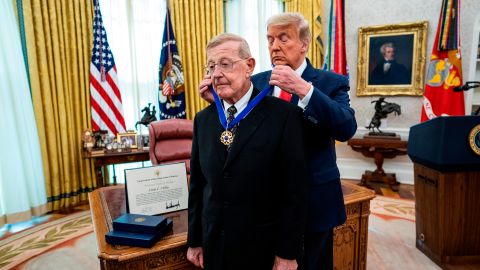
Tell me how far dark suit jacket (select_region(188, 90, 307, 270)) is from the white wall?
4659mm

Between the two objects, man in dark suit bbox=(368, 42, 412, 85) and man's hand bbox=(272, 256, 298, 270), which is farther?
man in dark suit bbox=(368, 42, 412, 85)

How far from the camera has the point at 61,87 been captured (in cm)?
397

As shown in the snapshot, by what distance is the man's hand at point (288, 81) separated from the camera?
1058mm

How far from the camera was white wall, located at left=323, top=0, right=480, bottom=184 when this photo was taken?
15.3ft

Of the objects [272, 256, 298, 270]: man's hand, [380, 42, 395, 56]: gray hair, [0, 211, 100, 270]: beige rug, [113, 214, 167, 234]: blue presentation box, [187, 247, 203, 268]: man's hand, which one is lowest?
[0, 211, 100, 270]: beige rug

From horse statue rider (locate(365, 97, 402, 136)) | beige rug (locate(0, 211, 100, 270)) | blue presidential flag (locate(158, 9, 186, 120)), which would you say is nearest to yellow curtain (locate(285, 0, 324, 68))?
horse statue rider (locate(365, 97, 402, 136))

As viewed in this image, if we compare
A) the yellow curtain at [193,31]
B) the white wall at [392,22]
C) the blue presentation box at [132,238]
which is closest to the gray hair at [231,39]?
the blue presentation box at [132,238]

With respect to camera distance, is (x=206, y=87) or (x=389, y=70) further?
(x=389, y=70)

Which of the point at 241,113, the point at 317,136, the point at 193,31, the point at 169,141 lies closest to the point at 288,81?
the point at 241,113

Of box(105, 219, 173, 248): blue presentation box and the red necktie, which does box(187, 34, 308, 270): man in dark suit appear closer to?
the red necktie

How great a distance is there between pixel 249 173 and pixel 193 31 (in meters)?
4.47

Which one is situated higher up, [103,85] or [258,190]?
[103,85]

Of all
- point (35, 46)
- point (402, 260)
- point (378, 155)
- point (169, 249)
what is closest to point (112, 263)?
point (169, 249)

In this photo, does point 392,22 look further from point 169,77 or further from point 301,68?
point 301,68
